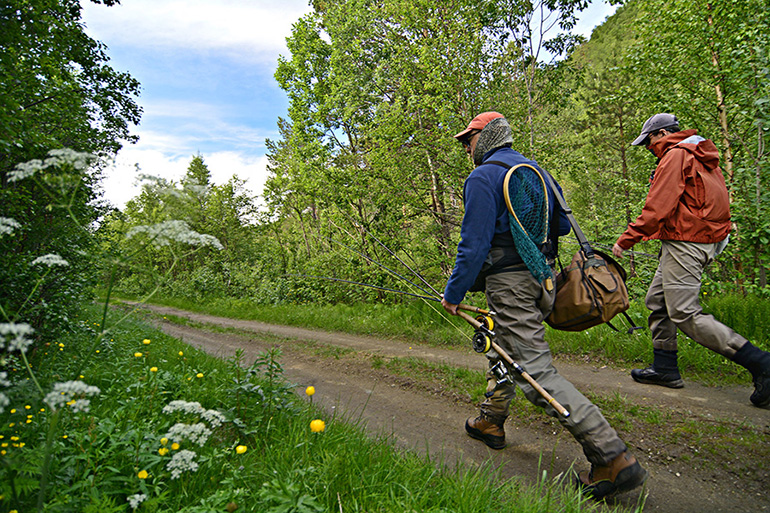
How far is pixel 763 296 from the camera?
215 inches

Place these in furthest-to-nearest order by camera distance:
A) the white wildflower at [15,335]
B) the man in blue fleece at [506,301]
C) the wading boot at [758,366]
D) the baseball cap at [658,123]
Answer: the baseball cap at [658,123] < the wading boot at [758,366] < the man in blue fleece at [506,301] < the white wildflower at [15,335]

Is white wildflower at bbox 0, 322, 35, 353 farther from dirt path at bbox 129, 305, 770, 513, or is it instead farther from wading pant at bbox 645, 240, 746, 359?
wading pant at bbox 645, 240, 746, 359

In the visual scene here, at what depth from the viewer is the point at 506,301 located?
280cm

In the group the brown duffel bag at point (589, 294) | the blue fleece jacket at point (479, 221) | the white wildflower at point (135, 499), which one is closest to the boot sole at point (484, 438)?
the brown duffel bag at point (589, 294)

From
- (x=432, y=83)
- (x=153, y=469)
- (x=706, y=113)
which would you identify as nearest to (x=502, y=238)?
(x=153, y=469)

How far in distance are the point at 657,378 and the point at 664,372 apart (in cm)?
9

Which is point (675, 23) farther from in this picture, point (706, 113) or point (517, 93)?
point (517, 93)

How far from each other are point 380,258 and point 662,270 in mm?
7541

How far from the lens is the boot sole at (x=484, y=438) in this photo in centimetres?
302

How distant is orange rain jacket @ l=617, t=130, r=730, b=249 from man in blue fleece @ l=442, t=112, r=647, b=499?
121 cm

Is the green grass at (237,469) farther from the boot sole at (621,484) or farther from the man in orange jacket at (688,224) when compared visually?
the man in orange jacket at (688,224)

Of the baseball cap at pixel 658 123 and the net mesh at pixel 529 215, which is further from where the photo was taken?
the baseball cap at pixel 658 123

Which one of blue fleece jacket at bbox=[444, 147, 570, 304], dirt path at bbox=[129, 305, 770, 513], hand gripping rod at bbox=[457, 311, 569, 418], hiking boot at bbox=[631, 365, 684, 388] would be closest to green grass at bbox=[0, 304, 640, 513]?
dirt path at bbox=[129, 305, 770, 513]

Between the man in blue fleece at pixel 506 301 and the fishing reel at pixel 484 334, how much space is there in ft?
0.20
